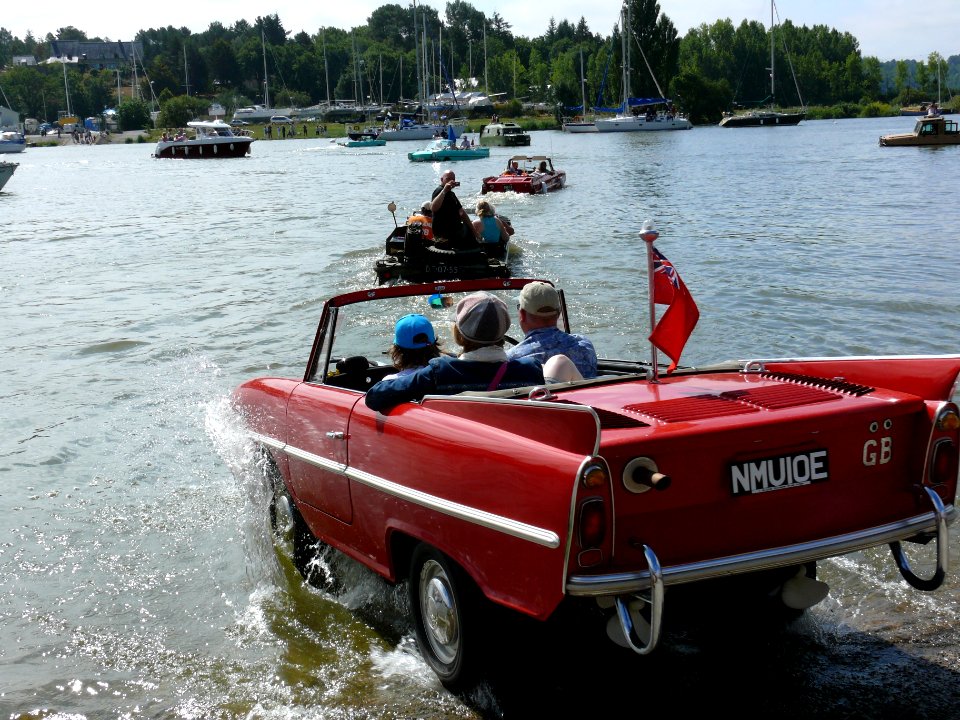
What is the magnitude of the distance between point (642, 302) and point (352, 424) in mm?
Result: 11319

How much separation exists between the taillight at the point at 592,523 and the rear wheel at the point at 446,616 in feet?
2.35

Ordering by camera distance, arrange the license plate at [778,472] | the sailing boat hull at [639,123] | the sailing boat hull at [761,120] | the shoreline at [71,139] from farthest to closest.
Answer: the shoreline at [71,139], the sailing boat hull at [761,120], the sailing boat hull at [639,123], the license plate at [778,472]

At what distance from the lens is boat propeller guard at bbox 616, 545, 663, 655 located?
376 centimetres

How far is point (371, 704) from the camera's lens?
4777 mm

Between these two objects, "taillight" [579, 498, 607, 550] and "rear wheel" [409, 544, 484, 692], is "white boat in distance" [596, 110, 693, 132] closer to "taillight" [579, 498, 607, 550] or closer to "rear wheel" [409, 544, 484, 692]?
"rear wheel" [409, 544, 484, 692]

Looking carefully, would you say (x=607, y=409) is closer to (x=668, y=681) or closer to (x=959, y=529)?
(x=668, y=681)

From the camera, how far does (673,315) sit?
4.93m

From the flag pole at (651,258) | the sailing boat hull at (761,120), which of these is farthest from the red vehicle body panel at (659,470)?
the sailing boat hull at (761,120)

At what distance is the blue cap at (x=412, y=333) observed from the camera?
5402mm

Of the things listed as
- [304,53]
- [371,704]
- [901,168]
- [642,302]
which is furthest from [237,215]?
[304,53]

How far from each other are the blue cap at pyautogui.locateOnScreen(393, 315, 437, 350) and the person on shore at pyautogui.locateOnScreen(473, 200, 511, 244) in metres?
13.8

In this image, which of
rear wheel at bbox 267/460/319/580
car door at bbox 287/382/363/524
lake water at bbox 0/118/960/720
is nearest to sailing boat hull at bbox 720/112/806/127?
lake water at bbox 0/118/960/720

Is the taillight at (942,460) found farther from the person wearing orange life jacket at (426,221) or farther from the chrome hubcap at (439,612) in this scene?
the person wearing orange life jacket at (426,221)

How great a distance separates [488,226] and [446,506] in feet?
50.3
